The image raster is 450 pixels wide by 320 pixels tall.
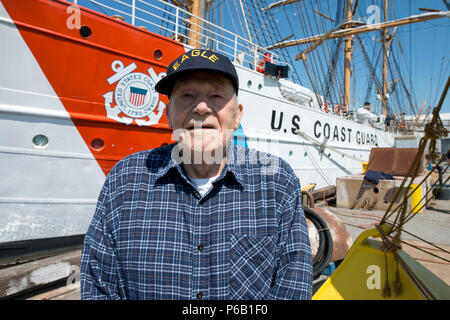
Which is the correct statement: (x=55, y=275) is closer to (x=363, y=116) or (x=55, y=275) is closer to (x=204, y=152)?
(x=204, y=152)

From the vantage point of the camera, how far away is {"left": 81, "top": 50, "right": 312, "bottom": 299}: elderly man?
1.03m

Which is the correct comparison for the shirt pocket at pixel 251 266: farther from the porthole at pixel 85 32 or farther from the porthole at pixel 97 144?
the porthole at pixel 85 32

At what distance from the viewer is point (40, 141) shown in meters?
2.93

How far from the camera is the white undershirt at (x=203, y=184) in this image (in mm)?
1211

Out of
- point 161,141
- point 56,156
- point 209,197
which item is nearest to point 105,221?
point 209,197

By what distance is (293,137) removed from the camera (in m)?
6.41

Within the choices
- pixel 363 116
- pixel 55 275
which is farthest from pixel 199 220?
pixel 363 116

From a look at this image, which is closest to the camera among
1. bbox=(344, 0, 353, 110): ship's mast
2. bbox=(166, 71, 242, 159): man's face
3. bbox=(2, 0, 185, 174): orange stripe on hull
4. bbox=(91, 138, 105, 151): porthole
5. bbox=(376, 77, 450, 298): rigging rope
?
bbox=(166, 71, 242, 159): man's face

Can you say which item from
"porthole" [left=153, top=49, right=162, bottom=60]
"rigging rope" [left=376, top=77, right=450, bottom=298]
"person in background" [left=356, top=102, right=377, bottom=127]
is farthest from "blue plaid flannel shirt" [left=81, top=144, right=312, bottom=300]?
"person in background" [left=356, top=102, right=377, bottom=127]

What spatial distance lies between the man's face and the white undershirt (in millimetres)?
162

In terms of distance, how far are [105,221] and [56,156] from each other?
2.42 metres

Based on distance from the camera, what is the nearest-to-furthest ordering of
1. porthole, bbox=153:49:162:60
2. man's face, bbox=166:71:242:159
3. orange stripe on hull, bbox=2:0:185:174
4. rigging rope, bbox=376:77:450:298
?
man's face, bbox=166:71:242:159
rigging rope, bbox=376:77:450:298
orange stripe on hull, bbox=2:0:185:174
porthole, bbox=153:49:162:60

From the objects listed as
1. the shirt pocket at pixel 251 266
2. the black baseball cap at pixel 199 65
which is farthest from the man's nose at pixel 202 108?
the shirt pocket at pixel 251 266

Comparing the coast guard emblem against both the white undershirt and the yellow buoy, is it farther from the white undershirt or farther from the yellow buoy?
the yellow buoy
